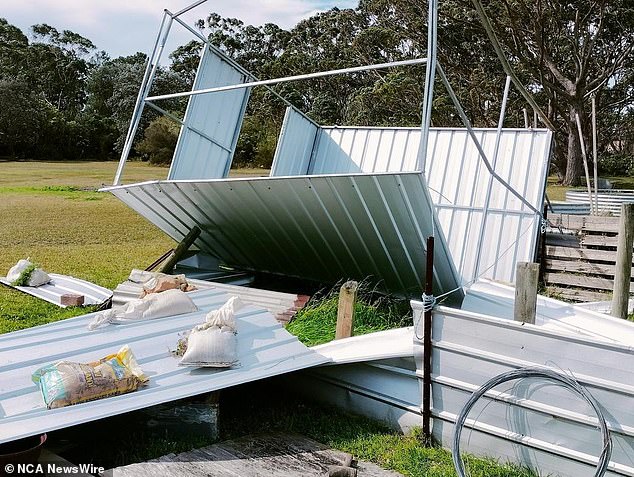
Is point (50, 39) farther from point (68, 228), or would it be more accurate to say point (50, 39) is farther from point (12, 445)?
point (12, 445)

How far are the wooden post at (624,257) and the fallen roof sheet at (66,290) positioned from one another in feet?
18.2

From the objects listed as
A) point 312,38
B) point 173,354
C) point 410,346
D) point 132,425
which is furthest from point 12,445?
point 312,38

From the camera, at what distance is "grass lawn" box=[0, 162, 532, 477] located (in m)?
4.41

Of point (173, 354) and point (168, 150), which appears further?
point (168, 150)

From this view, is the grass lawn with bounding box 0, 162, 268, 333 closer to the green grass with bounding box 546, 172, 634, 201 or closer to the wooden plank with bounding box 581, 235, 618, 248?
the wooden plank with bounding box 581, 235, 618, 248

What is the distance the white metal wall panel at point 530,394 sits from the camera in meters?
3.85

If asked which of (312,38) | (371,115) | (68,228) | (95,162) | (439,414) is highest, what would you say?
(312,38)

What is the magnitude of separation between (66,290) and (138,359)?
14.4ft

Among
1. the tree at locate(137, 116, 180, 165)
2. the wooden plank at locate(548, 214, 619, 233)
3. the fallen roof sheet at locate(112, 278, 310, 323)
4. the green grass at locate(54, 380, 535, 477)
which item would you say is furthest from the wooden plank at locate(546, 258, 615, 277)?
the tree at locate(137, 116, 180, 165)

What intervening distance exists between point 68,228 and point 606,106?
931 inches

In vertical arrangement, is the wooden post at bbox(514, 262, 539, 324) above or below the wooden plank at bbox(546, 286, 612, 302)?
below

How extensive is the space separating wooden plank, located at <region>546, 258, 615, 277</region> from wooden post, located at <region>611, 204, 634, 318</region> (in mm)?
2494

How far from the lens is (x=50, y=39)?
54.2m

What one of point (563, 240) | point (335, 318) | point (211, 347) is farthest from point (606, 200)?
point (211, 347)
